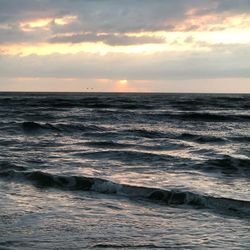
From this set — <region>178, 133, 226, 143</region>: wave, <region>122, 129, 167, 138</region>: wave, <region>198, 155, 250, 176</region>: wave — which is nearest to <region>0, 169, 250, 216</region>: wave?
<region>198, 155, 250, 176</region>: wave

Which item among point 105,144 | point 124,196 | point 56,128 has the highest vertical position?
point 56,128

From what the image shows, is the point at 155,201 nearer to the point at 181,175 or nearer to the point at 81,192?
the point at 81,192

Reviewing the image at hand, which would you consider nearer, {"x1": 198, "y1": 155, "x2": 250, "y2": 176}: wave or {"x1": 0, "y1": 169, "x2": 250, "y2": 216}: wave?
{"x1": 0, "y1": 169, "x2": 250, "y2": 216}: wave

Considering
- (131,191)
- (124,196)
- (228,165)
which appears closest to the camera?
(124,196)

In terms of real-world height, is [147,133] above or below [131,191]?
above

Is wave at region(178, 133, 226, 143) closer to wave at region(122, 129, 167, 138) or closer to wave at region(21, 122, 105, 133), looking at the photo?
wave at region(122, 129, 167, 138)

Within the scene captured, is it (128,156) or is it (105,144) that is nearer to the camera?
(128,156)

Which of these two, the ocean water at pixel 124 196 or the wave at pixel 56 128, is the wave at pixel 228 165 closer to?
the ocean water at pixel 124 196

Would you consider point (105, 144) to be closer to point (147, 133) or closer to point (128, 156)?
point (128, 156)

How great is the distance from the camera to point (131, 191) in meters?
9.74

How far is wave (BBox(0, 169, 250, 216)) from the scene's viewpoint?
28.2ft

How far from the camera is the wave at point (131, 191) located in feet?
28.2

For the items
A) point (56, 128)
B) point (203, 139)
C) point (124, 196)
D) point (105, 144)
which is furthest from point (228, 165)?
point (56, 128)

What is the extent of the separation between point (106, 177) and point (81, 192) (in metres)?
1.47
